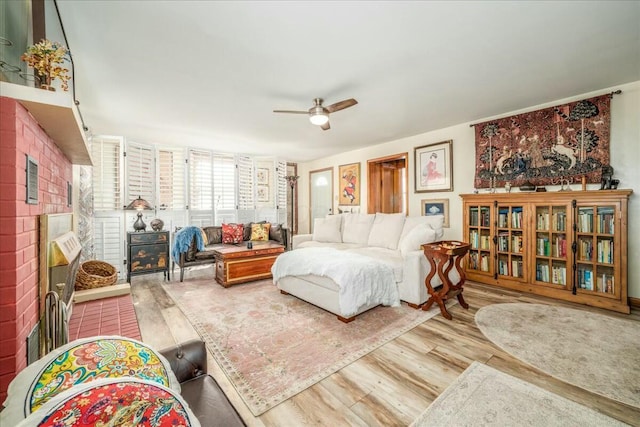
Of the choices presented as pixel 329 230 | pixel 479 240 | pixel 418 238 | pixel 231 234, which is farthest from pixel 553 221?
pixel 231 234

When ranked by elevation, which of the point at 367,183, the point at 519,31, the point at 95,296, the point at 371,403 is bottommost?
the point at 371,403

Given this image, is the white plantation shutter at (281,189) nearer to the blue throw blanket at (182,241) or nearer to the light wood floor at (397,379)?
the blue throw blanket at (182,241)

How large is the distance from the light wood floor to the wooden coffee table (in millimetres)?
1137

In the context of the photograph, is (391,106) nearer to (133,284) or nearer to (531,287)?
(531,287)

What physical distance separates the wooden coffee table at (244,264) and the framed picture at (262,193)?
7.40 ft

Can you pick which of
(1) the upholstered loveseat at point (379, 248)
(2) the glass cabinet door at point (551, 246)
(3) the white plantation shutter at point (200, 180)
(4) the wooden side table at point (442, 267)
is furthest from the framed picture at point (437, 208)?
(3) the white plantation shutter at point (200, 180)

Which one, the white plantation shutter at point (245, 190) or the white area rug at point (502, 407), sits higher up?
the white plantation shutter at point (245, 190)

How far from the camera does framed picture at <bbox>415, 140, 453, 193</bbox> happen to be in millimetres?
4488

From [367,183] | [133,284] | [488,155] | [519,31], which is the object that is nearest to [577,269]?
[488,155]

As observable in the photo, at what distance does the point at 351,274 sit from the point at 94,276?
9.47 feet

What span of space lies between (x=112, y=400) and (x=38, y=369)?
408 millimetres

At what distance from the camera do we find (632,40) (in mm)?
2178

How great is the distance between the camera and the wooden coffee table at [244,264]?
393 centimetres

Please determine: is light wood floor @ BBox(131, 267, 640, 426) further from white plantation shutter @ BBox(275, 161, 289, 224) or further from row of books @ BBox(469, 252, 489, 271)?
white plantation shutter @ BBox(275, 161, 289, 224)
